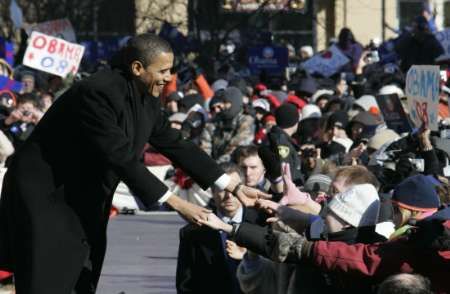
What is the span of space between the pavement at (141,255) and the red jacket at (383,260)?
4837 mm

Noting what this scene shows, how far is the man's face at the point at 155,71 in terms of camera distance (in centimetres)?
749

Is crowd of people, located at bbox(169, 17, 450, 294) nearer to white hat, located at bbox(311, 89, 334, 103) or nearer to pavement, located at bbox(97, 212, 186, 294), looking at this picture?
pavement, located at bbox(97, 212, 186, 294)

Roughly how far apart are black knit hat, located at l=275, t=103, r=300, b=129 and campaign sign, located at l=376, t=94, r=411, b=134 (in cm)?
211

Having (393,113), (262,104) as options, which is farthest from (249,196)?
(262,104)

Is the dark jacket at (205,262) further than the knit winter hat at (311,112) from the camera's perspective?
No

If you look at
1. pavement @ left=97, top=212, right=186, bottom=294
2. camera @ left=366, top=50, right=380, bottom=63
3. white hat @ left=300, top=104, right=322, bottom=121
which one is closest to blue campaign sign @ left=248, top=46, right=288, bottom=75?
camera @ left=366, top=50, right=380, bottom=63

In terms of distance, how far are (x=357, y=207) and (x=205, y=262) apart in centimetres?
182

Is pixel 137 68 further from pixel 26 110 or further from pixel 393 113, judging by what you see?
pixel 26 110

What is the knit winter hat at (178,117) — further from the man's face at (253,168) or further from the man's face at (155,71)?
the man's face at (155,71)

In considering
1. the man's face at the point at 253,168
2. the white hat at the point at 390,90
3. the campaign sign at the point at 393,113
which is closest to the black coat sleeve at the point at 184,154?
the man's face at the point at 253,168

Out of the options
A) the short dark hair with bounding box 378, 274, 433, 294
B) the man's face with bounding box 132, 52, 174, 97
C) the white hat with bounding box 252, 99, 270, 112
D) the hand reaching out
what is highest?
the man's face with bounding box 132, 52, 174, 97

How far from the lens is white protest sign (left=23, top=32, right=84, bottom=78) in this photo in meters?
24.6

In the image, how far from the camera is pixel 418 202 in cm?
796

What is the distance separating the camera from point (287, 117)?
1725cm
